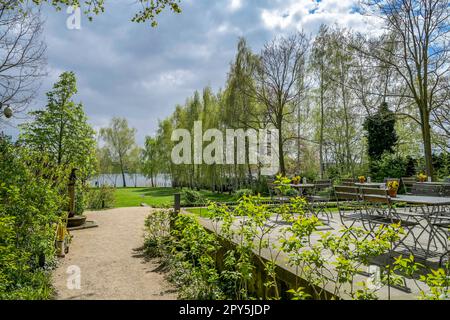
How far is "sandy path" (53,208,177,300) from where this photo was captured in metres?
4.09

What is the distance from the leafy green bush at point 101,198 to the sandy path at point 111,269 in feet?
17.9

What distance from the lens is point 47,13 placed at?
8.20 metres

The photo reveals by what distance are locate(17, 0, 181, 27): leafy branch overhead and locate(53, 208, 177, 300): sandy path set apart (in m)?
3.96

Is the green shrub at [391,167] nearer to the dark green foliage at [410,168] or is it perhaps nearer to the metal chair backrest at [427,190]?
the dark green foliage at [410,168]

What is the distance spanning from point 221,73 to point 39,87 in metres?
12.2

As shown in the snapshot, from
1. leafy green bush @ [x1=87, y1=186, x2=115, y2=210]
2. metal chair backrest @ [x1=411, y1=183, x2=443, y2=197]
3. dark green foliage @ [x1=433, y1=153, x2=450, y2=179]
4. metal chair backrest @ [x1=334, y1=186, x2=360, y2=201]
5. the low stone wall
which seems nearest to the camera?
the low stone wall

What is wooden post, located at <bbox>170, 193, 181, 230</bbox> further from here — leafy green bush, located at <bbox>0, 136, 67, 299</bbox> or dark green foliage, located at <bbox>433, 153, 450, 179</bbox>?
dark green foliage, located at <bbox>433, 153, 450, 179</bbox>

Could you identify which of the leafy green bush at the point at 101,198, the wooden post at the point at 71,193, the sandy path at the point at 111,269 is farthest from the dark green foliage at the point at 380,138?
the wooden post at the point at 71,193

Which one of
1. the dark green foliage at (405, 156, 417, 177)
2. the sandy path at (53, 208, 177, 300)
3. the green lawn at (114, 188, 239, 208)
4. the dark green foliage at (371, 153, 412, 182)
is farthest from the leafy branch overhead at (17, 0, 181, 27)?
the dark green foliage at (405, 156, 417, 177)

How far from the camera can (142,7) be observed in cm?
430

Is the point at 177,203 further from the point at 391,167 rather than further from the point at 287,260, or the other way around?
the point at 391,167

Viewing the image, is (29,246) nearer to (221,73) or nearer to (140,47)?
(140,47)

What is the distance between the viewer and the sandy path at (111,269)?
409 centimetres
